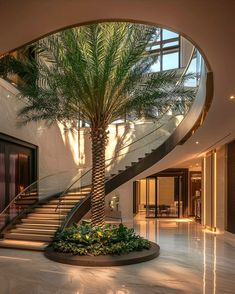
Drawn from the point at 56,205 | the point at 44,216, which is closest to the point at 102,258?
the point at 44,216

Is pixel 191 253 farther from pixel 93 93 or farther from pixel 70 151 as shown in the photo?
pixel 70 151

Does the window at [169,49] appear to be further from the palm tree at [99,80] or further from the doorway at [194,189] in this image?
the palm tree at [99,80]

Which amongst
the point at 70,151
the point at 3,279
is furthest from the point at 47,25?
the point at 70,151

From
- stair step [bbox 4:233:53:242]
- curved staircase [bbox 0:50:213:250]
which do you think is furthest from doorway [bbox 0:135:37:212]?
stair step [bbox 4:233:53:242]

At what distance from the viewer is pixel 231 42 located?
383 centimetres

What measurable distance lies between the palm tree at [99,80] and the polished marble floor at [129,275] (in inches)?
88.6

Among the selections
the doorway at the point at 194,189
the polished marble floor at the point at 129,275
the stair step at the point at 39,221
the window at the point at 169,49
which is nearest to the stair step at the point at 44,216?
the stair step at the point at 39,221

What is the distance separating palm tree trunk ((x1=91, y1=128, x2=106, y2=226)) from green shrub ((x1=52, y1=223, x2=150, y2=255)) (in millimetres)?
383

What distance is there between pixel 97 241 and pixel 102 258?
0.74m

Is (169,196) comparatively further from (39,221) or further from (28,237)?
(28,237)

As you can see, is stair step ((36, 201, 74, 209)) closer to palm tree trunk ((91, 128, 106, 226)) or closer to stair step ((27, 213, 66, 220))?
stair step ((27, 213, 66, 220))

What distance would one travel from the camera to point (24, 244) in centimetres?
971

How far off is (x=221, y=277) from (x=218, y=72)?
13.8ft

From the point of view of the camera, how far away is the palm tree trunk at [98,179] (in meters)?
9.59
